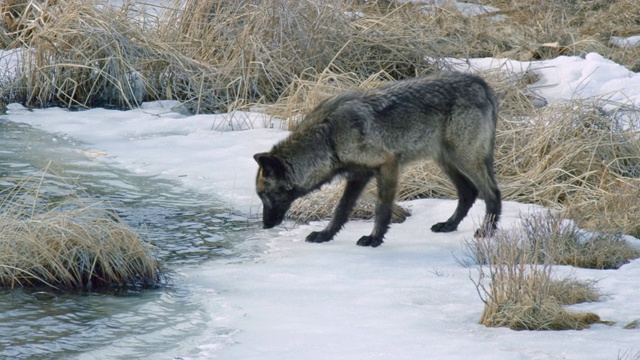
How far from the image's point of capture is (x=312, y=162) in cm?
812

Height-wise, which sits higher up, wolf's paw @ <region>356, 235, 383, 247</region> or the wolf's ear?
the wolf's ear

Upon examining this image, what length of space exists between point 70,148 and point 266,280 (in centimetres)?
534

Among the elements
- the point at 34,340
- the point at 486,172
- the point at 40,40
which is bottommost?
the point at 34,340

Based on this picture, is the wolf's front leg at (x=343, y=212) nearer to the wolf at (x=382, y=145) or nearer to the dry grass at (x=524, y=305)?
the wolf at (x=382, y=145)

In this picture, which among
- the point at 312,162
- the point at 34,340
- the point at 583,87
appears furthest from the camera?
the point at 583,87

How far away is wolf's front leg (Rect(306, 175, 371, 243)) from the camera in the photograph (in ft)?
27.3

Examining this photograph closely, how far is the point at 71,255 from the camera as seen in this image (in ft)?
22.3

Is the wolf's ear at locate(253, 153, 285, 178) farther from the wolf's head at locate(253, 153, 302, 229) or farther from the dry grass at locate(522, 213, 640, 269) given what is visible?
the dry grass at locate(522, 213, 640, 269)

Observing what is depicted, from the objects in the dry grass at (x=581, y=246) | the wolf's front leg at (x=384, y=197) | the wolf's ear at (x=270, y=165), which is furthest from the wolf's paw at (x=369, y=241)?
the dry grass at (x=581, y=246)

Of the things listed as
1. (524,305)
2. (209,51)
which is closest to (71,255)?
(524,305)

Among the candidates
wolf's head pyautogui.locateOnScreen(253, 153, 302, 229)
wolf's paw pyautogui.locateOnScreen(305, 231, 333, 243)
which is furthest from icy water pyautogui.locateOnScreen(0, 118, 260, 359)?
wolf's paw pyautogui.locateOnScreen(305, 231, 333, 243)

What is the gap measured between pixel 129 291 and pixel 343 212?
2.33 m

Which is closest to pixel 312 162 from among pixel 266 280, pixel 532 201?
pixel 266 280

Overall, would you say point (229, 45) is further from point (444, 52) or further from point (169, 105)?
point (444, 52)
